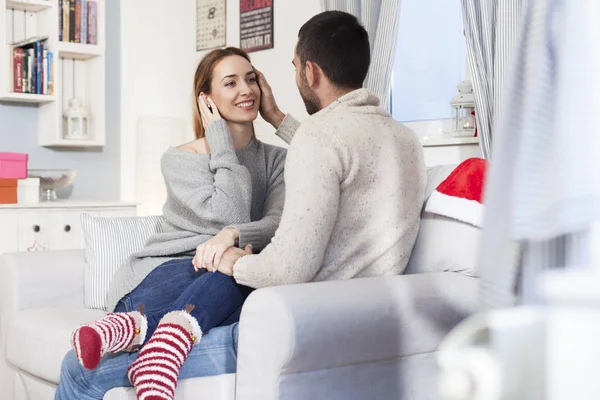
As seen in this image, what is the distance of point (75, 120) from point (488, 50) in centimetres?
Answer: 230

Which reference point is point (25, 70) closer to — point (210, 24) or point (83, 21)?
point (83, 21)

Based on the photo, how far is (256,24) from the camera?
4.09 metres

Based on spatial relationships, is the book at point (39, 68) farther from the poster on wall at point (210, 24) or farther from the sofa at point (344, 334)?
the sofa at point (344, 334)

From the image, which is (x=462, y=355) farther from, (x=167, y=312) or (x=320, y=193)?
(x=167, y=312)

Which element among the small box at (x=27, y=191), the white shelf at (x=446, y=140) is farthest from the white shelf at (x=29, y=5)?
the white shelf at (x=446, y=140)

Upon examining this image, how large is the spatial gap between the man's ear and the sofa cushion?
969 mm

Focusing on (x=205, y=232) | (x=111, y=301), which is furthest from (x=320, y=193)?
(x=111, y=301)

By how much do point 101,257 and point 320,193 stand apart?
117 cm

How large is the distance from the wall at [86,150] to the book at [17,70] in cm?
19

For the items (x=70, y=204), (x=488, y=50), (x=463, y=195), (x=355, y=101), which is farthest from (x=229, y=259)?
(x=70, y=204)

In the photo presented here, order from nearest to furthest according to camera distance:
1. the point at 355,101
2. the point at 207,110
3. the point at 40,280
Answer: the point at 355,101 → the point at 207,110 → the point at 40,280

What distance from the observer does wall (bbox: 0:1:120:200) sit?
13.5ft

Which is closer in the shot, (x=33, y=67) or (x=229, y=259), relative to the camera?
(x=229, y=259)

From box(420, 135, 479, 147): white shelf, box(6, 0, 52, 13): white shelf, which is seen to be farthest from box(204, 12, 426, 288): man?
box(6, 0, 52, 13): white shelf
